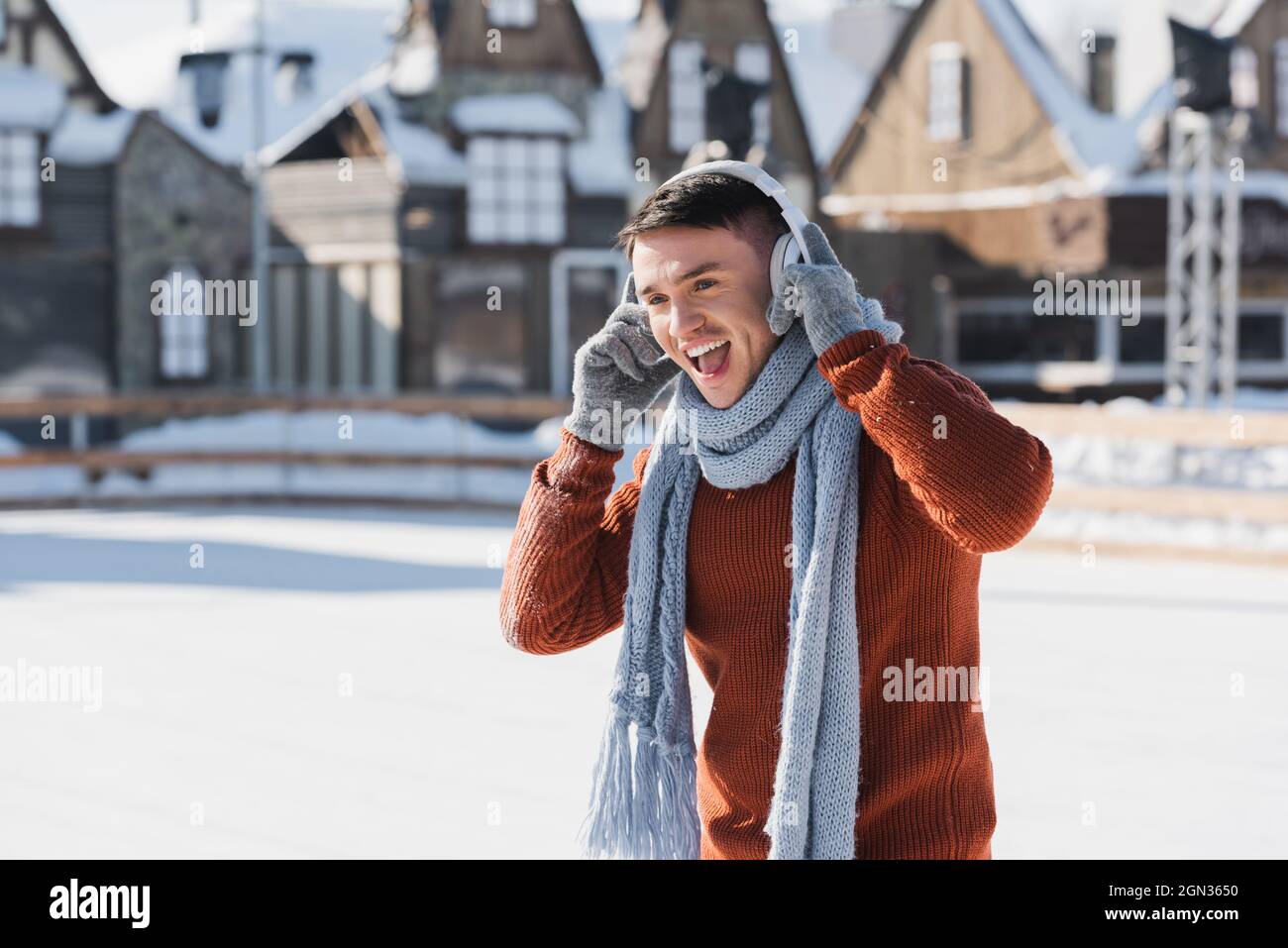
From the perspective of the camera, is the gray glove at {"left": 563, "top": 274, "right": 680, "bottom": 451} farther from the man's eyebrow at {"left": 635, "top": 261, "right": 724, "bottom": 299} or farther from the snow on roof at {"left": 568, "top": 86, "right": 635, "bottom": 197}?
the snow on roof at {"left": 568, "top": 86, "right": 635, "bottom": 197}

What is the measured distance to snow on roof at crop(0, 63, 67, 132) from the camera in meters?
24.8

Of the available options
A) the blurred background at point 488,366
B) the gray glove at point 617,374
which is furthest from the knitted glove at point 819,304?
the blurred background at point 488,366

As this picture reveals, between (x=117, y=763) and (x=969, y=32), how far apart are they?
83.6 feet

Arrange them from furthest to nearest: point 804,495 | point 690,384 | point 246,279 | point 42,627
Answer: point 246,279 < point 42,627 < point 690,384 < point 804,495

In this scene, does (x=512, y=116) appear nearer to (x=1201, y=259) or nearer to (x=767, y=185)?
(x=1201, y=259)

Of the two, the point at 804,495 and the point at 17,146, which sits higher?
the point at 17,146

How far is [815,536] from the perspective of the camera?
249 centimetres

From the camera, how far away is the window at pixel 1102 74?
106 feet

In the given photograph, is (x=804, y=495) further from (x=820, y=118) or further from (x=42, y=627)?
(x=820, y=118)

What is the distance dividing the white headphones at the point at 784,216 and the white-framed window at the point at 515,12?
Result: 24.6 meters

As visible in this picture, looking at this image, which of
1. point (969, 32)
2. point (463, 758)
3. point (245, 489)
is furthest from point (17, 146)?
point (463, 758)

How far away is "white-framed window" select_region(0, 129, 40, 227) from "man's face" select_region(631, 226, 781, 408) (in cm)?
2406

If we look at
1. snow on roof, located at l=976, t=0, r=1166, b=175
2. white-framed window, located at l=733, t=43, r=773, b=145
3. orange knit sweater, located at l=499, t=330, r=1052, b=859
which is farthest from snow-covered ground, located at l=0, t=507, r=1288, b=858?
white-framed window, located at l=733, t=43, r=773, b=145

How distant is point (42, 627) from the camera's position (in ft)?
33.0
